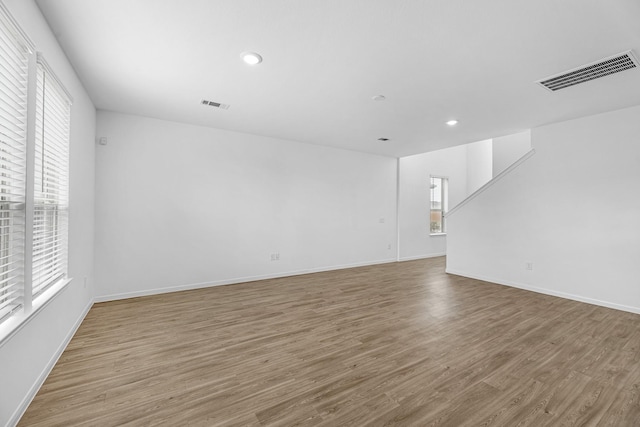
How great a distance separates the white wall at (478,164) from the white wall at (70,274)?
8992 mm

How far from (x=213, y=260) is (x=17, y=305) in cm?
286

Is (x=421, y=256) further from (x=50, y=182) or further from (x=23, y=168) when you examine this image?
(x=23, y=168)

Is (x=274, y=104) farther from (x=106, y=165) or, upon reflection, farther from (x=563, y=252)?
(x=563, y=252)

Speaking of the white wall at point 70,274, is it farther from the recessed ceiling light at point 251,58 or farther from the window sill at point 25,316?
the recessed ceiling light at point 251,58

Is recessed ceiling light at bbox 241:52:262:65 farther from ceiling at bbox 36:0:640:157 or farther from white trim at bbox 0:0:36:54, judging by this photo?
white trim at bbox 0:0:36:54

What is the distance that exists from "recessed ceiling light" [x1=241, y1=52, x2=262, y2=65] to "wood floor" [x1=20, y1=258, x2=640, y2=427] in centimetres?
266

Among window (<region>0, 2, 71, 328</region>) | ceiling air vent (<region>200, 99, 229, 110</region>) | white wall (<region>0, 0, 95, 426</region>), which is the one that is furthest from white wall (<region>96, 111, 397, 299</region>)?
window (<region>0, 2, 71, 328</region>)

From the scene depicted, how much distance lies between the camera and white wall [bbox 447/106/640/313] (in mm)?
3509

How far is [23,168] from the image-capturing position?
1.73 metres

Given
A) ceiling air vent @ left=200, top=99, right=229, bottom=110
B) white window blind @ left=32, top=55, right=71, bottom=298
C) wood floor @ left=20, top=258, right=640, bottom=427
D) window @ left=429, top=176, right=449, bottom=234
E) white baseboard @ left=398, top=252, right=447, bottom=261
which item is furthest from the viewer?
window @ left=429, top=176, right=449, bottom=234

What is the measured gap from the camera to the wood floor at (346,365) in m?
1.70

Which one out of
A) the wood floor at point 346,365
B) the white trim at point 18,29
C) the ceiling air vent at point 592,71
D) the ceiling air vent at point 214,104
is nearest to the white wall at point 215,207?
the wood floor at point 346,365

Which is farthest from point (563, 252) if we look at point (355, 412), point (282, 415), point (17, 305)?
point (17, 305)

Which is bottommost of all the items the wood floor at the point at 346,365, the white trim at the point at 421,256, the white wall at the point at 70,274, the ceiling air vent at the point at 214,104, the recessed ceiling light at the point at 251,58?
the wood floor at the point at 346,365
